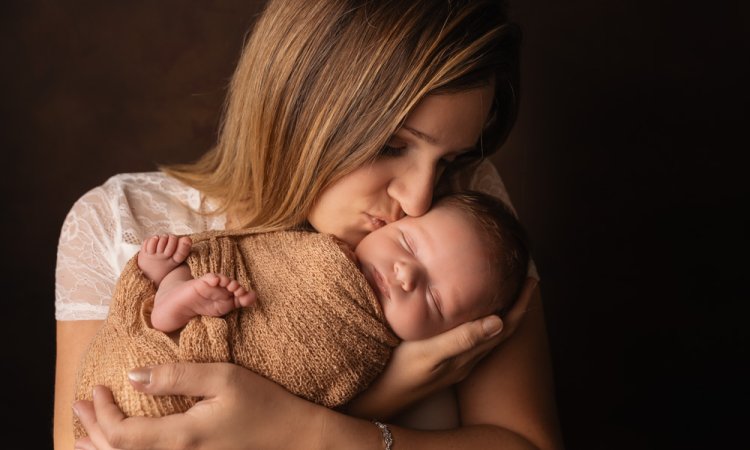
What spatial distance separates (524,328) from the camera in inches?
70.4

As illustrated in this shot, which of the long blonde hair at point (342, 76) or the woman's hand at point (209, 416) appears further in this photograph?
the long blonde hair at point (342, 76)

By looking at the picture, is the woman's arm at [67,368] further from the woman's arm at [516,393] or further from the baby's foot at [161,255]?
the woman's arm at [516,393]

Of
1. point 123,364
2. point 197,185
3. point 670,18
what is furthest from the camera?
point 670,18

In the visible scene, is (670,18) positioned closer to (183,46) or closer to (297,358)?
(183,46)

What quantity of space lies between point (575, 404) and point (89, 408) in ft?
5.99

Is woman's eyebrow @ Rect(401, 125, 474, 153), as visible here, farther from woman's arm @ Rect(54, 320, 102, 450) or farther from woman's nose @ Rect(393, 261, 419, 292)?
woman's arm @ Rect(54, 320, 102, 450)

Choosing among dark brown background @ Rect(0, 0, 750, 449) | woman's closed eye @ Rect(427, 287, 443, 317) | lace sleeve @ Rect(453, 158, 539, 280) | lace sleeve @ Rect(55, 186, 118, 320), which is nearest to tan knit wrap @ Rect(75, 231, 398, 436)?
woman's closed eye @ Rect(427, 287, 443, 317)

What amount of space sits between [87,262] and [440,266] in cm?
82

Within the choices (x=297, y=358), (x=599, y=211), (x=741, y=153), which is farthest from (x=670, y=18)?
(x=297, y=358)

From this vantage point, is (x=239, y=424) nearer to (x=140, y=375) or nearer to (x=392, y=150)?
(x=140, y=375)

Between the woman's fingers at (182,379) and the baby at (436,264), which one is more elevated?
the baby at (436,264)

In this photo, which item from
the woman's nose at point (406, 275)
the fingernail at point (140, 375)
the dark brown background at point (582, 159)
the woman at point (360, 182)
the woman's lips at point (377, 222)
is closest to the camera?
the fingernail at point (140, 375)

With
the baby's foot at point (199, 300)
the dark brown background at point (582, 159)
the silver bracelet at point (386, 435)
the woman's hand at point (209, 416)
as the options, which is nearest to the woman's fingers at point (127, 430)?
the woman's hand at point (209, 416)

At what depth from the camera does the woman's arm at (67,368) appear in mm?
1659
